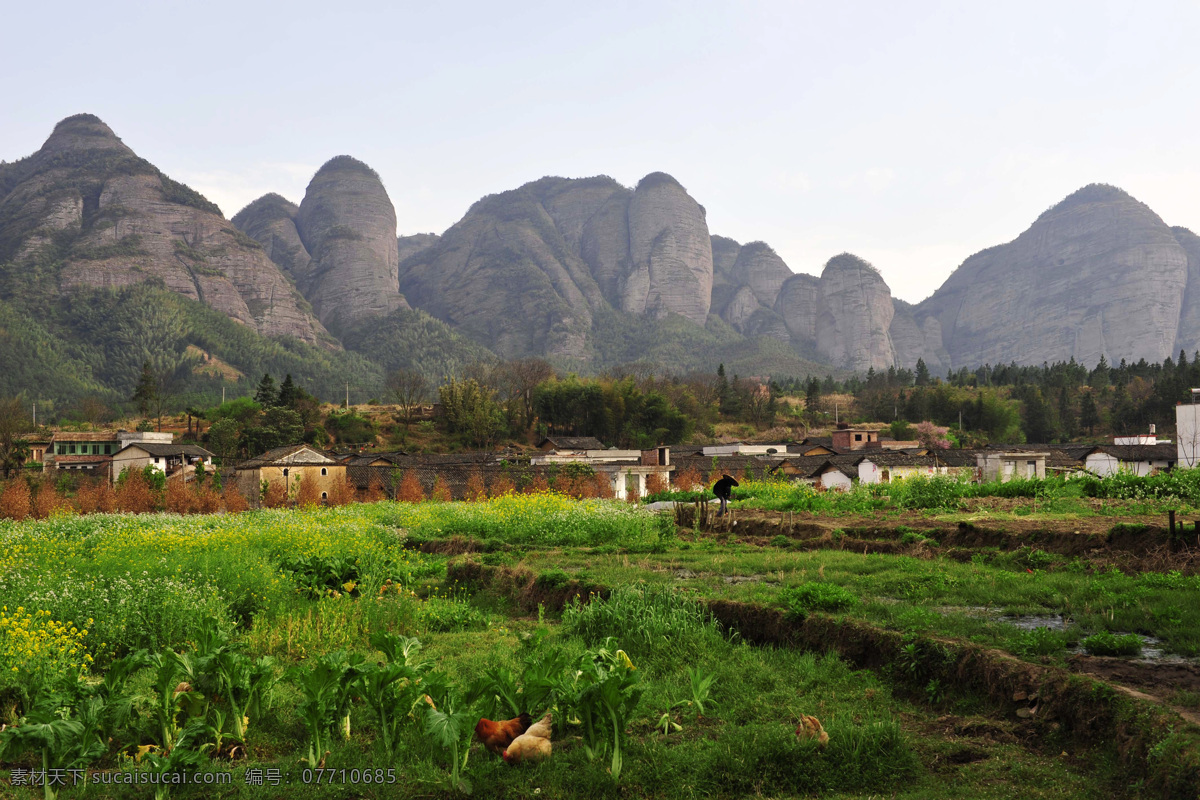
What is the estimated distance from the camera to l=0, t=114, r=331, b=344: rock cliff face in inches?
5758

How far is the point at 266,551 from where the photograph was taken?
1503cm

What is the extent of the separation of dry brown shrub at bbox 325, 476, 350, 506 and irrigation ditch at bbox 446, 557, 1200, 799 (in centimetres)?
3171

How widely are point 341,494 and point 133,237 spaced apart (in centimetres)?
14762

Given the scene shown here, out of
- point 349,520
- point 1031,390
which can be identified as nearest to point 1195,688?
point 349,520

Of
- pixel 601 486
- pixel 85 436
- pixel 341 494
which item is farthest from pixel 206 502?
pixel 85 436

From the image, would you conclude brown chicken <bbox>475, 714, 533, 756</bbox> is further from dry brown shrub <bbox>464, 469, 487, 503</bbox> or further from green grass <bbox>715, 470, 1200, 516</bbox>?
dry brown shrub <bbox>464, 469, 487, 503</bbox>

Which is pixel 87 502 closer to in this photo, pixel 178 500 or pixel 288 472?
pixel 178 500

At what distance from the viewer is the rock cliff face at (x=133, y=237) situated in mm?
146250

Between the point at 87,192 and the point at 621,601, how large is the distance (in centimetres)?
20350

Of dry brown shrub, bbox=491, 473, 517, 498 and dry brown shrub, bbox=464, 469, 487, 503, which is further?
dry brown shrub, bbox=491, 473, 517, 498

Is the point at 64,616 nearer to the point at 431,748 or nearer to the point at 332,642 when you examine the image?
the point at 332,642

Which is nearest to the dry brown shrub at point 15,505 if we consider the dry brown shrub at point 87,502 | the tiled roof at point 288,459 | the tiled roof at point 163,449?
the dry brown shrub at point 87,502

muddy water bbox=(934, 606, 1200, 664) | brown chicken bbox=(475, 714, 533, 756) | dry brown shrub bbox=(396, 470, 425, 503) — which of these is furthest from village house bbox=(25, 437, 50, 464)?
muddy water bbox=(934, 606, 1200, 664)

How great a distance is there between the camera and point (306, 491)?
141ft
